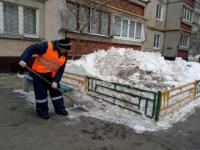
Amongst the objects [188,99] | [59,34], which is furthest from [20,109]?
[59,34]

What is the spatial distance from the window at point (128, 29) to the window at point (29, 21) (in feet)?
19.0

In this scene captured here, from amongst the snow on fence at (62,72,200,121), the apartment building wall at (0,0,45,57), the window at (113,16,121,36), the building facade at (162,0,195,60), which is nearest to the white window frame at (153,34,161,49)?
the building facade at (162,0,195,60)

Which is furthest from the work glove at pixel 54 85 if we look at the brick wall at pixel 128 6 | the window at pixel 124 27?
the window at pixel 124 27

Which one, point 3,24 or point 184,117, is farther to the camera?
point 3,24

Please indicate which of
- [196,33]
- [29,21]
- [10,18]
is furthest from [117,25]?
[196,33]

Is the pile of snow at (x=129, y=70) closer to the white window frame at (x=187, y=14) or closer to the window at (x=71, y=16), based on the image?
the window at (x=71, y=16)

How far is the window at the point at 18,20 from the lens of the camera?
8.98 m

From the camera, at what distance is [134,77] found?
269 inches

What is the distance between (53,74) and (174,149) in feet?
9.55

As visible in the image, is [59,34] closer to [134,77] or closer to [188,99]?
[134,77]

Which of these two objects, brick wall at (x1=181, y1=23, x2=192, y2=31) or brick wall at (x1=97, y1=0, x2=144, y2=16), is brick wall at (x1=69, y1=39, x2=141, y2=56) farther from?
brick wall at (x1=181, y1=23, x2=192, y2=31)

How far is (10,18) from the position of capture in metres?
9.18

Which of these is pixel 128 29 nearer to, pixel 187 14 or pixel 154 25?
pixel 154 25

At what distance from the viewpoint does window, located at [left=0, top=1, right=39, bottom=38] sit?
898cm
